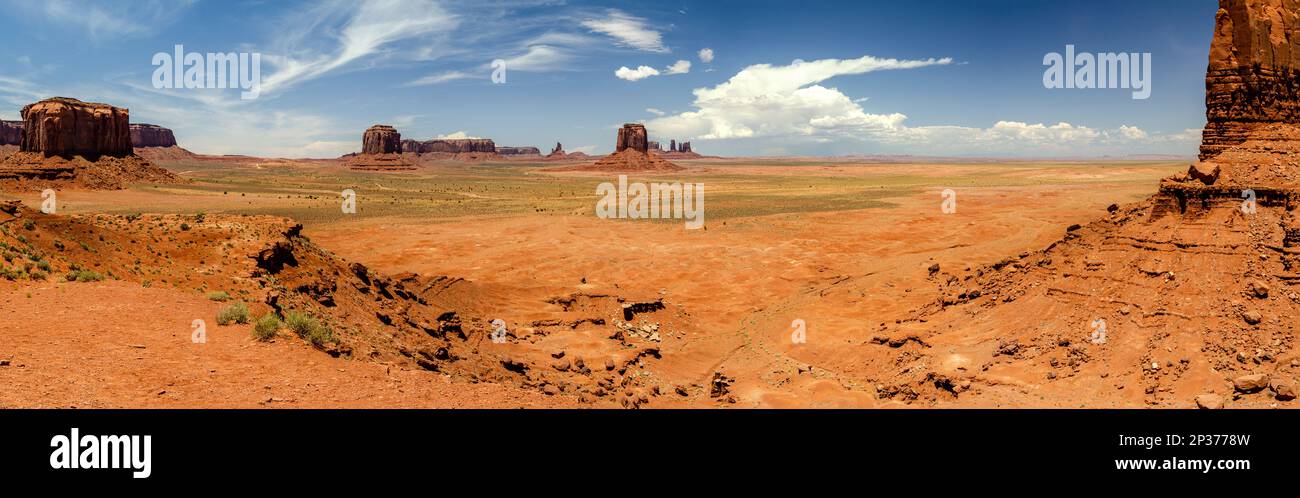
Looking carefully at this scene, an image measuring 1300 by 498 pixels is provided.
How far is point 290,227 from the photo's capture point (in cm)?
1855

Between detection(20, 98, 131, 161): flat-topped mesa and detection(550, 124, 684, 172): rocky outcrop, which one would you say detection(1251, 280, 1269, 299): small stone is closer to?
detection(20, 98, 131, 161): flat-topped mesa

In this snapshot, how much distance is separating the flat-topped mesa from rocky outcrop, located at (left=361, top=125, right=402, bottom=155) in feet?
273

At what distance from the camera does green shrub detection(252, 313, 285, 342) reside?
32.3 feet

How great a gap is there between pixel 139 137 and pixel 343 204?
187 m

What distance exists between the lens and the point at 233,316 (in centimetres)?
1052

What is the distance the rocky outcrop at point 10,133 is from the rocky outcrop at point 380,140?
87867 millimetres

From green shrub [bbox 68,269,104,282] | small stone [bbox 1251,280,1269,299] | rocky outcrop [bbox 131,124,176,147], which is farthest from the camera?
rocky outcrop [bbox 131,124,176,147]

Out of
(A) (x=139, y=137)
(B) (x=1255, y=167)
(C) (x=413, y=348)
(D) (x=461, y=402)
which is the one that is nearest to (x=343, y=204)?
(C) (x=413, y=348)

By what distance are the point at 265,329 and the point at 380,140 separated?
179 meters

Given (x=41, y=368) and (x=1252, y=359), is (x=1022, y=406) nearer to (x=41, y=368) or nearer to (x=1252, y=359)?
(x=1252, y=359)

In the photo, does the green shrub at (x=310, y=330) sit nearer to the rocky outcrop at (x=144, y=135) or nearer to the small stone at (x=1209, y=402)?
the small stone at (x=1209, y=402)

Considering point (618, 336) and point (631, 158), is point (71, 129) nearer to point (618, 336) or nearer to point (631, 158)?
point (618, 336)

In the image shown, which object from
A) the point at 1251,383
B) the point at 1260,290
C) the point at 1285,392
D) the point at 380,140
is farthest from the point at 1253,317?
the point at 380,140

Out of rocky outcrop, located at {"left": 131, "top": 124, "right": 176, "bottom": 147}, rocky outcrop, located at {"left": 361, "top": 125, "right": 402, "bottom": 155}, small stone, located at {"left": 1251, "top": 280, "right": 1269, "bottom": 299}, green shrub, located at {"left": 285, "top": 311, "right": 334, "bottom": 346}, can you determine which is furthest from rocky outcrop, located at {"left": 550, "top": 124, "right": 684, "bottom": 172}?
green shrub, located at {"left": 285, "top": 311, "right": 334, "bottom": 346}
